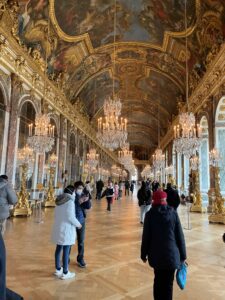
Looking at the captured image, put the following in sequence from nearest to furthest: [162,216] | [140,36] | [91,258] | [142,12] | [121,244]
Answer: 1. [162,216]
2. [91,258]
3. [121,244]
4. [142,12]
5. [140,36]

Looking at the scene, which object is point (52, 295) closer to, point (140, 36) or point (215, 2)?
point (215, 2)

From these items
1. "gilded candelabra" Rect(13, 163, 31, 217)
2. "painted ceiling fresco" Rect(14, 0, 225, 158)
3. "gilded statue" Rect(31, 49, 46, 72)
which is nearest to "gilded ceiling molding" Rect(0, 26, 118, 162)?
"gilded statue" Rect(31, 49, 46, 72)

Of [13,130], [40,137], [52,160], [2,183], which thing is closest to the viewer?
[2,183]

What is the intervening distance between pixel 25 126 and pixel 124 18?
795 centimetres

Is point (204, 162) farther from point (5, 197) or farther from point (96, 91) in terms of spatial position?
point (5, 197)

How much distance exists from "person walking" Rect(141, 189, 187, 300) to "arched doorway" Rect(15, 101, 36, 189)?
29.6 feet

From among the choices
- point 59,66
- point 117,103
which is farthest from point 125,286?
point 59,66

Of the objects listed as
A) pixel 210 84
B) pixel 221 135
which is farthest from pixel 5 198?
pixel 210 84

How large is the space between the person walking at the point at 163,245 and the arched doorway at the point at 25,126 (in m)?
9.01

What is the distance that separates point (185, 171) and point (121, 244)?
44.4 feet

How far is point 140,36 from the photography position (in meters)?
14.8

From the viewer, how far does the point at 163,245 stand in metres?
2.44

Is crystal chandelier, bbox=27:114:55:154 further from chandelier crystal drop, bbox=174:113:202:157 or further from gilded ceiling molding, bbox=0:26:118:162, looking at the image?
chandelier crystal drop, bbox=174:113:202:157

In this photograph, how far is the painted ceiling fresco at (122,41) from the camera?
10.9 m
